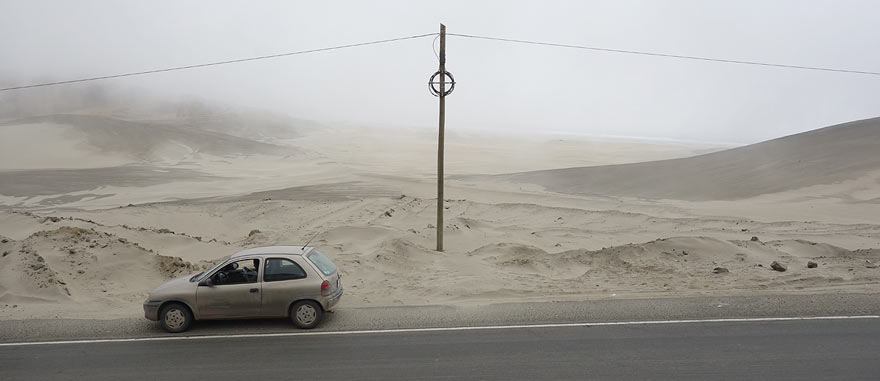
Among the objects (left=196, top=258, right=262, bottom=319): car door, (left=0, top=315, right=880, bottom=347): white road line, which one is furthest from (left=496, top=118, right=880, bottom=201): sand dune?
(left=196, top=258, right=262, bottom=319): car door

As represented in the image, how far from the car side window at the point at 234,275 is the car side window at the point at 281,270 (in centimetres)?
19

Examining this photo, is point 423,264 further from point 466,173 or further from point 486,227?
point 466,173

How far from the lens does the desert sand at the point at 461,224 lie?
1174 centimetres

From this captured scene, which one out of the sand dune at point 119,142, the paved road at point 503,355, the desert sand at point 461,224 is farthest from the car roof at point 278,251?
the sand dune at point 119,142

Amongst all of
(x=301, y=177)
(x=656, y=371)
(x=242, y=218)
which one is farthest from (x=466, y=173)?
(x=656, y=371)

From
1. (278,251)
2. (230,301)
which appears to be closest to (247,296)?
(230,301)

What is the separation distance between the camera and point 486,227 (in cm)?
1953

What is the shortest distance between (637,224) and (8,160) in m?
47.8

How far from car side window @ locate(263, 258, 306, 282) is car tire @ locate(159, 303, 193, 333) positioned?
1323 mm

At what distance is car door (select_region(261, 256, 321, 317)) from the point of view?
29.2ft

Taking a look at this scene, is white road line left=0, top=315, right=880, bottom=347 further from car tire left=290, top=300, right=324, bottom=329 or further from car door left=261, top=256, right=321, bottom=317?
car door left=261, top=256, right=321, bottom=317

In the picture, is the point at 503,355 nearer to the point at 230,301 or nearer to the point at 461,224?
the point at 230,301

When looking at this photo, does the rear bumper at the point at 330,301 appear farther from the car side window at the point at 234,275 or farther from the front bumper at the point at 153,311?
the front bumper at the point at 153,311

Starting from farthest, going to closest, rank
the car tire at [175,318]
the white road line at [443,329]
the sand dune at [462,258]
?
the sand dune at [462,258] < the car tire at [175,318] < the white road line at [443,329]
